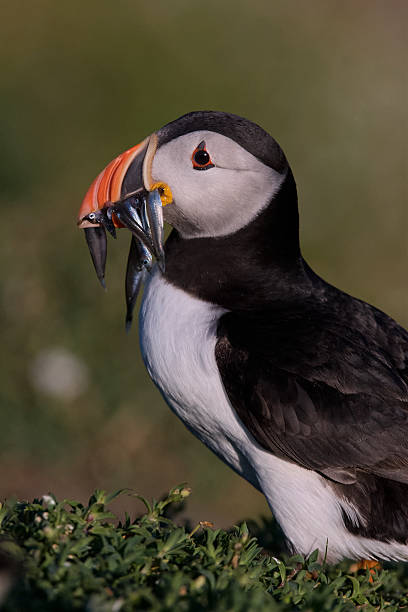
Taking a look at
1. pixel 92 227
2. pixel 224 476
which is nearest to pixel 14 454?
pixel 224 476

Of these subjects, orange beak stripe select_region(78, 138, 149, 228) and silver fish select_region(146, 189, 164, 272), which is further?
orange beak stripe select_region(78, 138, 149, 228)

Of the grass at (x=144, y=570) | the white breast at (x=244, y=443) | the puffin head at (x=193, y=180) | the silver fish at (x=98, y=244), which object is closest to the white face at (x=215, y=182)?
the puffin head at (x=193, y=180)

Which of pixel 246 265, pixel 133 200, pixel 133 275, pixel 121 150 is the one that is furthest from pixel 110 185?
pixel 121 150

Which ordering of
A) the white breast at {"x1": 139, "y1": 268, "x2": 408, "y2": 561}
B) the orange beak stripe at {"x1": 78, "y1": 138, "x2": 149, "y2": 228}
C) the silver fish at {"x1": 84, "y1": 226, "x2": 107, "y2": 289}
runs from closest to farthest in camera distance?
the white breast at {"x1": 139, "y1": 268, "x2": 408, "y2": 561} → the orange beak stripe at {"x1": 78, "y1": 138, "x2": 149, "y2": 228} → the silver fish at {"x1": 84, "y1": 226, "x2": 107, "y2": 289}

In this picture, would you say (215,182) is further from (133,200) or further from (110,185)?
(110,185)

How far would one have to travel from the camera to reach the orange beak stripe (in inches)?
151

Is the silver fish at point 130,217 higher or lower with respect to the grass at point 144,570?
higher

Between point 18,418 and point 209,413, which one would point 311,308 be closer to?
point 209,413

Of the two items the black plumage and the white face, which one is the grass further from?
the white face

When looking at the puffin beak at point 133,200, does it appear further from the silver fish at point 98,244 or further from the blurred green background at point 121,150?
the blurred green background at point 121,150

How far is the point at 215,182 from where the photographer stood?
148 inches

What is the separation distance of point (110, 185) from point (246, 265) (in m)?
0.74

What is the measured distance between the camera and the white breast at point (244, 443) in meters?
3.59

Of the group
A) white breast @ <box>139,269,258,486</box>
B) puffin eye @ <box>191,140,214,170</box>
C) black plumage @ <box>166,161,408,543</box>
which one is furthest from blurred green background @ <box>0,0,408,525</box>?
puffin eye @ <box>191,140,214,170</box>
